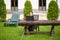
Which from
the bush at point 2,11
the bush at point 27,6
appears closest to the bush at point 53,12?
the bush at point 27,6

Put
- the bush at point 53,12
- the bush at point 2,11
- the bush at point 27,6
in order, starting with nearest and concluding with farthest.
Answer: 1. the bush at point 53,12
2. the bush at point 2,11
3. the bush at point 27,6

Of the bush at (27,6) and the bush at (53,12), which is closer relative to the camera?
the bush at (53,12)

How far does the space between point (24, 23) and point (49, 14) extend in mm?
9248

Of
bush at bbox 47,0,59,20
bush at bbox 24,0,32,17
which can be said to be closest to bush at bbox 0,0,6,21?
bush at bbox 24,0,32,17

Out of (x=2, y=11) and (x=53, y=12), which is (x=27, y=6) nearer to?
(x=2, y=11)

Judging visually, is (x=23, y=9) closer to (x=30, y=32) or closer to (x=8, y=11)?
(x=8, y=11)

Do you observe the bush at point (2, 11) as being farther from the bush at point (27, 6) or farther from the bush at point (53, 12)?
the bush at point (53, 12)

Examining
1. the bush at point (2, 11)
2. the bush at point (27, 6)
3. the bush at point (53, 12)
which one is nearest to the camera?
the bush at point (53, 12)

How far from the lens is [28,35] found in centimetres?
1186

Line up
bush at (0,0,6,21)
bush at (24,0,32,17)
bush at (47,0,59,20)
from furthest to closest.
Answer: bush at (24,0,32,17) < bush at (0,0,6,21) < bush at (47,0,59,20)

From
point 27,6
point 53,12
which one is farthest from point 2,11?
point 53,12

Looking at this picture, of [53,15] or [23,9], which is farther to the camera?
[23,9]

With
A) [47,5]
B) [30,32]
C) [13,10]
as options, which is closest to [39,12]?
[47,5]

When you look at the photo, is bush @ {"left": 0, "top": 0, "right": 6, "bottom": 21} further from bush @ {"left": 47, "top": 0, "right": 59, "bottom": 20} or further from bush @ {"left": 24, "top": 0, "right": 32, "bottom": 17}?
bush @ {"left": 47, "top": 0, "right": 59, "bottom": 20}
